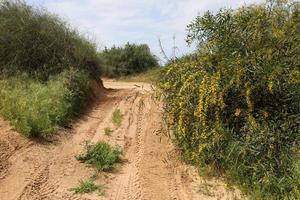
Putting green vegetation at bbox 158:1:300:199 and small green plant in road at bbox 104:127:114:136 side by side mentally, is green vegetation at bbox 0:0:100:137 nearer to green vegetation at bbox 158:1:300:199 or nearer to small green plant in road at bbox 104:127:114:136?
small green plant in road at bbox 104:127:114:136

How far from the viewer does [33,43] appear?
1559cm

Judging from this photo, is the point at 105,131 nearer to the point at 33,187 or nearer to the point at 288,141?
the point at 33,187

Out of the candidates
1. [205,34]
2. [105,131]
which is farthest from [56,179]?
[205,34]

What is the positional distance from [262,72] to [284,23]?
1.35m

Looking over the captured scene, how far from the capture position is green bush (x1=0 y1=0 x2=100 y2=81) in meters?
15.0

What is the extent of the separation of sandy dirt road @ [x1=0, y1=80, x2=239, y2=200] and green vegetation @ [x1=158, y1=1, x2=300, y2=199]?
1.29ft

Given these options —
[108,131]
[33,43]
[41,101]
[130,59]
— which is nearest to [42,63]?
[33,43]

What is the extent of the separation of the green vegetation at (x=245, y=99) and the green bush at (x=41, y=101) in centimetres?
263

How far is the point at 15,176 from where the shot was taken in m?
7.13

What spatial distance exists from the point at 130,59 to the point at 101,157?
93.4ft

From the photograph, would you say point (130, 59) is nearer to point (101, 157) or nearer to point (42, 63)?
point (42, 63)

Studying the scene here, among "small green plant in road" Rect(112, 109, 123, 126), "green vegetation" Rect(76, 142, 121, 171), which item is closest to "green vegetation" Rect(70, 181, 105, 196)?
"green vegetation" Rect(76, 142, 121, 171)

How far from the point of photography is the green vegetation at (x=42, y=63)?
1131 centimetres

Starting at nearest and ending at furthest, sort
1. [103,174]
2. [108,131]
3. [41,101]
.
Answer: [103,174] → [108,131] → [41,101]
